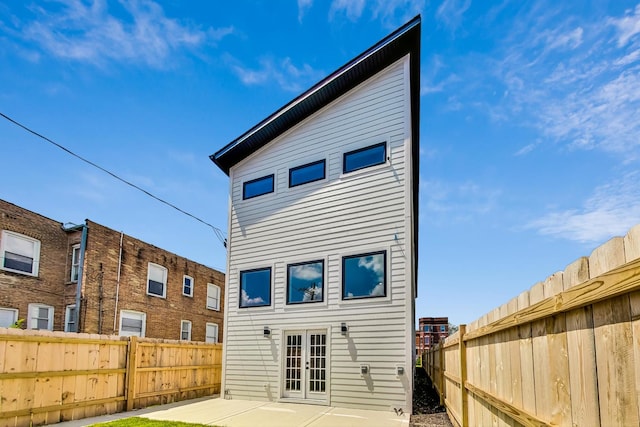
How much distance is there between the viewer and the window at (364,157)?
33.6 ft

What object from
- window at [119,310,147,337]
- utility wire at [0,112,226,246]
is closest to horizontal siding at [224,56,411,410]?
utility wire at [0,112,226,246]

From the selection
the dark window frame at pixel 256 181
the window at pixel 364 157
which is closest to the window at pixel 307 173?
the dark window frame at pixel 256 181

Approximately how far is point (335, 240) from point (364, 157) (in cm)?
222

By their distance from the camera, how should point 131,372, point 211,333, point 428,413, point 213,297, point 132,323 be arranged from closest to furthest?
point 428,413, point 131,372, point 132,323, point 211,333, point 213,297

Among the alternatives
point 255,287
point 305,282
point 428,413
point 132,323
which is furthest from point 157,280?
point 428,413

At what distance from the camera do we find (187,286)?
20344mm

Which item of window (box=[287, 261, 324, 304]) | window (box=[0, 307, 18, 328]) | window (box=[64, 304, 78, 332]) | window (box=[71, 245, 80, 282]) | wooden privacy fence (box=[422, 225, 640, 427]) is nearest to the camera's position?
wooden privacy fence (box=[422, 225, 640, 427])

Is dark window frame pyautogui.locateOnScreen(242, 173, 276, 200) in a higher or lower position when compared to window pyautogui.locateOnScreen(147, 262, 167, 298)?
higher

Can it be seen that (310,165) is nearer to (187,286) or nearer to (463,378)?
(463,378)

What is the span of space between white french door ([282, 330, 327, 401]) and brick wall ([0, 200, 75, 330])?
1012 cm

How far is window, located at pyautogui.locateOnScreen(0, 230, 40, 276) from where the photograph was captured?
46.6ft

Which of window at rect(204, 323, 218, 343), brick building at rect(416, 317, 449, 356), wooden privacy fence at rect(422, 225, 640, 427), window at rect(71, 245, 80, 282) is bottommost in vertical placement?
brick building at rect(416, 317, 449, 356)

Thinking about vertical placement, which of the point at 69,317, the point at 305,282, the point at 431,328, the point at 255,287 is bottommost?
the point at 431,328

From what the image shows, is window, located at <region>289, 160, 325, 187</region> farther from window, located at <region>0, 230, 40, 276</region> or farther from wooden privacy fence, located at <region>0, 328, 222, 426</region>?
window, located at <region>0, 230, 40, 276</region>
